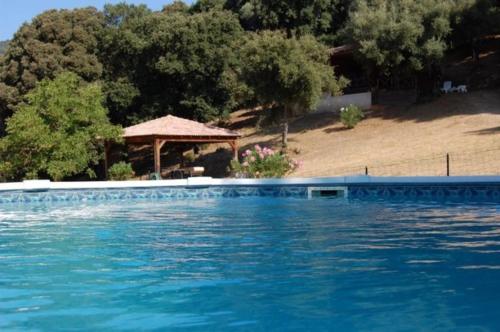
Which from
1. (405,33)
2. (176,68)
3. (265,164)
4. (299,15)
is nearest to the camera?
(265,164)

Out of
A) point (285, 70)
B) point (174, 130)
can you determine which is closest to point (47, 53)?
point (174, 130)

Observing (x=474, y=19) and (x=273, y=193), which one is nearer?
(x=273, y=193)

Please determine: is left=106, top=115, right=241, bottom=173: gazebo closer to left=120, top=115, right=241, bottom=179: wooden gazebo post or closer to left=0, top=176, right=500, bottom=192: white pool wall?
left=120, top=115, right=241, bottom=179: wooden gazebo post

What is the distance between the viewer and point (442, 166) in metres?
19.5

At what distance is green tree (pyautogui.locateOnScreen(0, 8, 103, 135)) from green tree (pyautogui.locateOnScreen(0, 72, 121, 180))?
1041 centimetres

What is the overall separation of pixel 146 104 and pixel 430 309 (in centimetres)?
3018

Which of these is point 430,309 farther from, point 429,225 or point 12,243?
point 12,243

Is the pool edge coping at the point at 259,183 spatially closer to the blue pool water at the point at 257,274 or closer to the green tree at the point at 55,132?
the blue pool water at the point at 257,274

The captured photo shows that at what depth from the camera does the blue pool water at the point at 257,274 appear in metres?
4.67

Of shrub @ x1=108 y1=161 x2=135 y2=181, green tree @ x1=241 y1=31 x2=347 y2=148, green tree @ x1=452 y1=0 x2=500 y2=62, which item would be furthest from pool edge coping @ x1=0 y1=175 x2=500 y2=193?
green tree @ x1=452 y1=0 x2=500 y2=62

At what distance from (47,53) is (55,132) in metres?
13.9

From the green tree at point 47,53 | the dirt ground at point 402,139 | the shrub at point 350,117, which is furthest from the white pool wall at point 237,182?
the green tree at point 47,53

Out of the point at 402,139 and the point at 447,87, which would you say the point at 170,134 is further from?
the point at 447,87

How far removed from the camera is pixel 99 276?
6.42 metres
